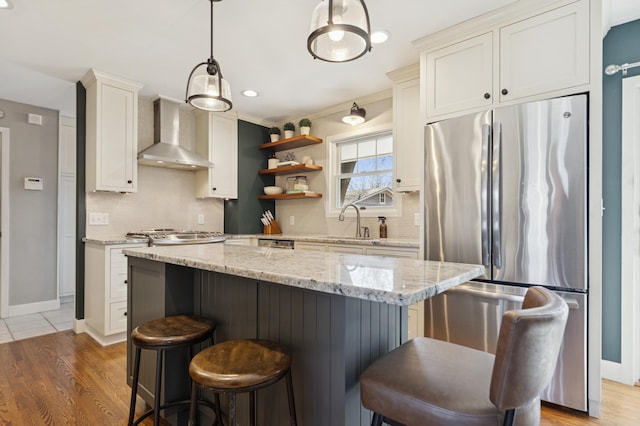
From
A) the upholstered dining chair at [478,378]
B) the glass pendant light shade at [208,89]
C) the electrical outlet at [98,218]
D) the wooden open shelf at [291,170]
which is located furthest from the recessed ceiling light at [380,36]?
the electrical outlet at [98,218]

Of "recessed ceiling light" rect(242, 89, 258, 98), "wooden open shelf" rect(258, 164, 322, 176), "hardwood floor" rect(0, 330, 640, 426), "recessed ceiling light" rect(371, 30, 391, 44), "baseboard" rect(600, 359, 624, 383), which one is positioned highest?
"recessed ceiling light" rect(371, 30, 391, 44)

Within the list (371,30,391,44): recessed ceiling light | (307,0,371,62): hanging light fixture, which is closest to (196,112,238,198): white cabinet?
(371,30,391,44): recessed ceiling light

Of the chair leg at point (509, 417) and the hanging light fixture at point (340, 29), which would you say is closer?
the chair leg at point (509, 417)

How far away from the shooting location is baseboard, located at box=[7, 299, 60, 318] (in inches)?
154

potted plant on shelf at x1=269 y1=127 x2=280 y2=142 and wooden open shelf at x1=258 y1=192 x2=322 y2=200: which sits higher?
potted plant on shelf at x1=269 y1=127 x2=280 y2=142

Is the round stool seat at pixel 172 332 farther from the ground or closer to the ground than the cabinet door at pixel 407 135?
closer to the ground

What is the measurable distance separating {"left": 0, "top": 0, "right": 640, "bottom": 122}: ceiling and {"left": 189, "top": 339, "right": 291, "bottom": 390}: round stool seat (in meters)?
2.10

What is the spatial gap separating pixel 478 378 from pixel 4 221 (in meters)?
5.07

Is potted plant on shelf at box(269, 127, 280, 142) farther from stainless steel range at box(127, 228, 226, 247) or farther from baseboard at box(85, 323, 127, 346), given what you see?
baseboard at box(85, 323, 127, 346)

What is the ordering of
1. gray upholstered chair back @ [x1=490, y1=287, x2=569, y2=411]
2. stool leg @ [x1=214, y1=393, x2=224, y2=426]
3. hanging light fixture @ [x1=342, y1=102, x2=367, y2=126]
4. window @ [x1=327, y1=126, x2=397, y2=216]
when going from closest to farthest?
1. gray upholstered chair back @ [x1=490, y1=287, x2=569, y2=411]
2. stool leg @ [x1=214, y1=393, x2=224, y2=426]
3. hanging light fixture @ [x1=342, y1=102, x2=367, y2=126]
4. window @ [x1=327, y1=126, x2=397, y2=216]

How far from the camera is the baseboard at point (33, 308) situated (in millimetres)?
3918

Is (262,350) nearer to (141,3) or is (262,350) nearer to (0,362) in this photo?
(141,3)

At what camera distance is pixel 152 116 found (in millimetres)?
3941

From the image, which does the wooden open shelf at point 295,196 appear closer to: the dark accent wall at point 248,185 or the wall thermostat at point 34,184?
the dark accent wall at point 248,185
